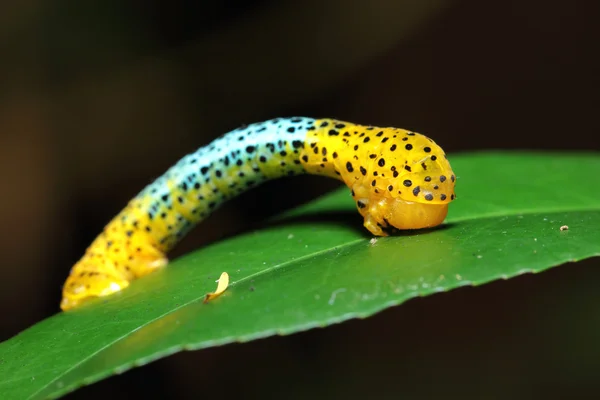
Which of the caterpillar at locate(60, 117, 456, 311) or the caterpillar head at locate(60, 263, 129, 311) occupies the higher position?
the caterpillar at locate(60, 117, 456, 311)

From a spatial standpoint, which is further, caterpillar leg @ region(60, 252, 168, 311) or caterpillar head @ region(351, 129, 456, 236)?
caterpillar leg @ region(60, 252, 168, 311)

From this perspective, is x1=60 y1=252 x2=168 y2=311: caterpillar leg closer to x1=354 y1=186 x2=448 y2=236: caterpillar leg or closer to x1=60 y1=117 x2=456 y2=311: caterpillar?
x1=60 y1=117 x2=456 y2=311: caterpillar

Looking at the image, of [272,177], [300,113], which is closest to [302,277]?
[272,177]

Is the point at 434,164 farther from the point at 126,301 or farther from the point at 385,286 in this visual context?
the point at 126,301

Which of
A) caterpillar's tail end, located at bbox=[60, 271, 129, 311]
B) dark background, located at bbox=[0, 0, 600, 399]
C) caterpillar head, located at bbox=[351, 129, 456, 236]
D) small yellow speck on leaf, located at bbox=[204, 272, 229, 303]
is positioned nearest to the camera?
small yellow speck on leaf, located at bbox=[204, 272, 229, 303]

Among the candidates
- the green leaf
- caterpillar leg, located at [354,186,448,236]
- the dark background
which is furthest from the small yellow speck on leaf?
the dark background

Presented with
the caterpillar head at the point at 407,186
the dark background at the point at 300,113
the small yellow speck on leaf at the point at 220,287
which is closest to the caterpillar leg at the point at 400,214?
the caterpillar head at the point at 407,186

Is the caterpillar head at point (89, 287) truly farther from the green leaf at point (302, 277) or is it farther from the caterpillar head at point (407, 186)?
the caterpillar head at point (407, 186)
